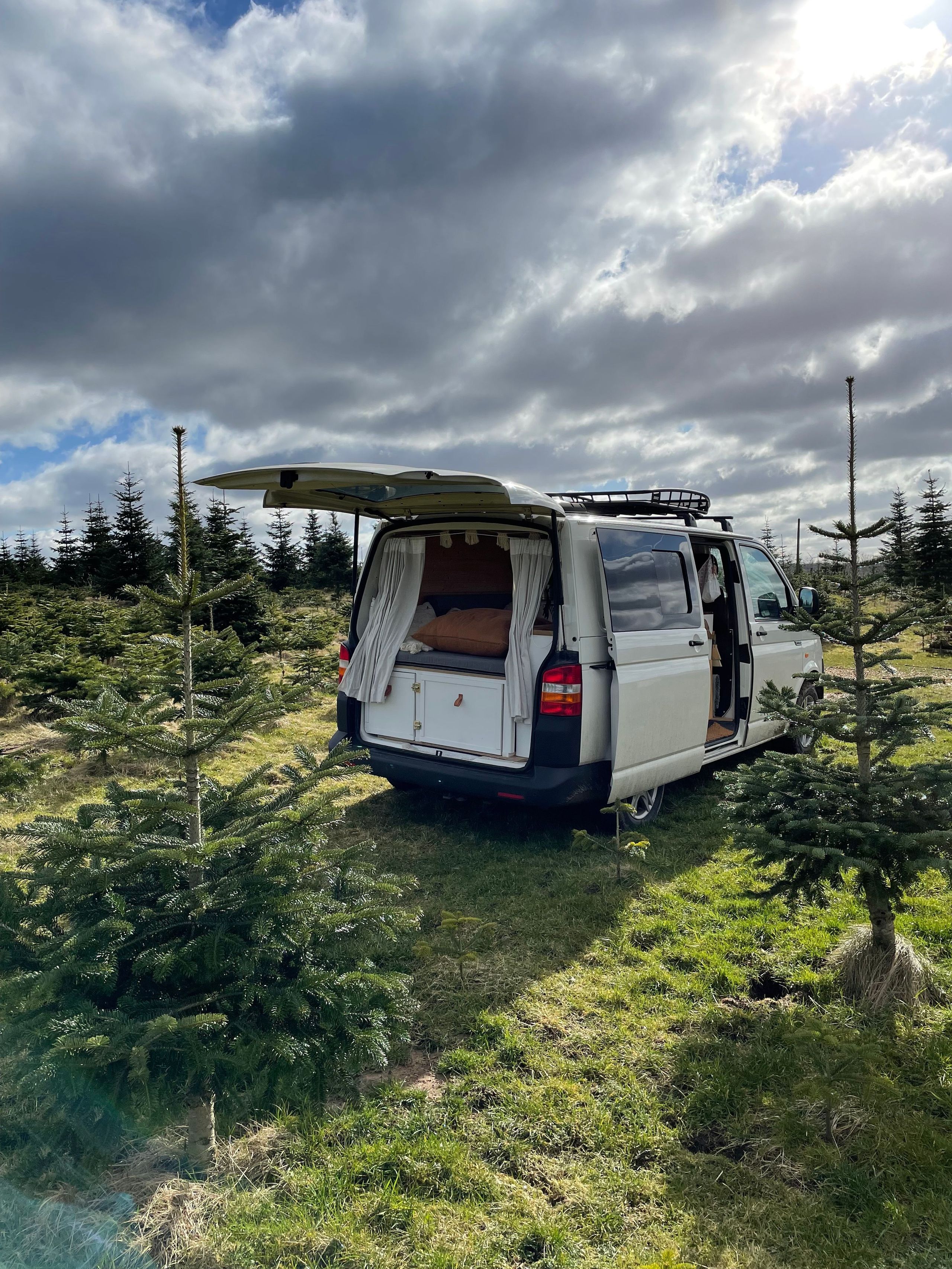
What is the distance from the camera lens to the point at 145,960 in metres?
2.29

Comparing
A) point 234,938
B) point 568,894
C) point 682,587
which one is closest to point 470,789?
point 568,894

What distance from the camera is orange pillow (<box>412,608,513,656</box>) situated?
5348mm

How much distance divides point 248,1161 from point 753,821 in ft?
8.00

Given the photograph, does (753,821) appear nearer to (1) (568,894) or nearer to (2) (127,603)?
(1) (568,894)

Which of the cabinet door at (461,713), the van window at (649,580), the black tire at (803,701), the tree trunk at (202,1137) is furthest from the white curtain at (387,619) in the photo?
the black tire at (803,701)

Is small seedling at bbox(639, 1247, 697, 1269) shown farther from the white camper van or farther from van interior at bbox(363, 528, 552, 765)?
van interior at bbox(363, 528, 552, 765)

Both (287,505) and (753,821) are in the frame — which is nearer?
(753,821)

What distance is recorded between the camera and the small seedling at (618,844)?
14.3ft

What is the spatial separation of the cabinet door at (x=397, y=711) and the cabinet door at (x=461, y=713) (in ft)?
0.27

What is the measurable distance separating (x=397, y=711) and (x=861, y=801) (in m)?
3.23

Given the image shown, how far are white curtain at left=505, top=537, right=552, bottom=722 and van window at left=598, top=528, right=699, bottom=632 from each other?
1.43 ft

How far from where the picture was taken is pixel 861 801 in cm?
326

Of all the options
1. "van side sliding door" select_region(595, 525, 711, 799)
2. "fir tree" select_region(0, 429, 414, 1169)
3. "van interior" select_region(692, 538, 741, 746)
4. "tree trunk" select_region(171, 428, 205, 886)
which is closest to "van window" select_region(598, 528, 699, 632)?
"van side sliding door" select_region(595, 525, 711, 799)

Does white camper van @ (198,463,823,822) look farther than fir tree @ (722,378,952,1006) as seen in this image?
Yes
